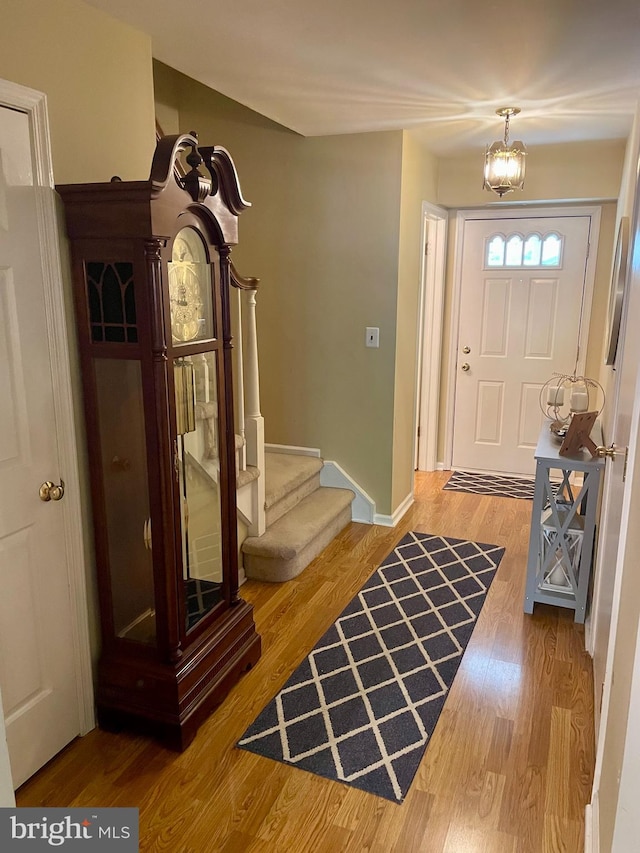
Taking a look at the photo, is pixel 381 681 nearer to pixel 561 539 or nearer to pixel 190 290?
pixel 561 539

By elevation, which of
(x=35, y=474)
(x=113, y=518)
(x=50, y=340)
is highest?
(x=50, y=340)

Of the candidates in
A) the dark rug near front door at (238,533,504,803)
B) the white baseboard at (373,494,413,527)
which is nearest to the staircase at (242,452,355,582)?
the white baseboard at (373,494,413,527)

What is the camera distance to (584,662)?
2.57 metres

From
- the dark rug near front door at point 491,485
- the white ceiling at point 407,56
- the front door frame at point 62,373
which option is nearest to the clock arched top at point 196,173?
the front door frame at point 62,373

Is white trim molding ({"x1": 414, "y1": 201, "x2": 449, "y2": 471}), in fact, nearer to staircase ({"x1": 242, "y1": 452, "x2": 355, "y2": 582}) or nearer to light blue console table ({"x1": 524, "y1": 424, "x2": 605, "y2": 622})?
staircase ({"x1": 242, "y1": 452, "x2": 355, "y2": 582})

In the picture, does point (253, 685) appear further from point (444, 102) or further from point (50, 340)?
point (444, 102)

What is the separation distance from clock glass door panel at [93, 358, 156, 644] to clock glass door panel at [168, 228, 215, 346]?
0.67 ft

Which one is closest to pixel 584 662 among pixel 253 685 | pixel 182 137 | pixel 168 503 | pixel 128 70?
pixel 253 685

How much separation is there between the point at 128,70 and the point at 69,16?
0.27 metres

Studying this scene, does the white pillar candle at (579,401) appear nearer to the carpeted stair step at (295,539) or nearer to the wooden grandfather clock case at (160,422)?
the carpeted stair step at (295,539)

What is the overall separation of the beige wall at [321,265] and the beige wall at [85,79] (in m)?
1.61

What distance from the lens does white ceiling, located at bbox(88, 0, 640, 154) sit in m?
1.92

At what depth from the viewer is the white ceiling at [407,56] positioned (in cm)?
192

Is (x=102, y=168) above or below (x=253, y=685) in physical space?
above
